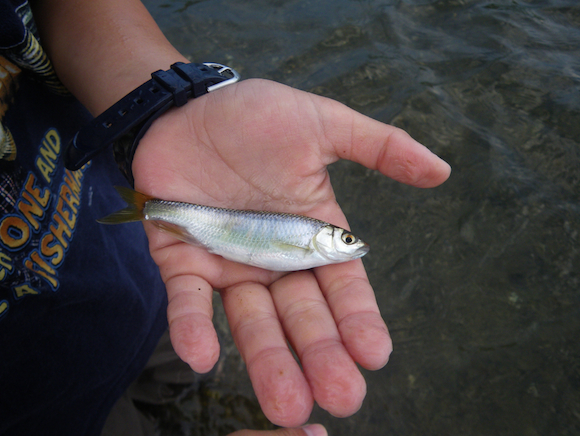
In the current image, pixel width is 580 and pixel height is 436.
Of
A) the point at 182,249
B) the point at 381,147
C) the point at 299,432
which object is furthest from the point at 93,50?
the point at 299,432

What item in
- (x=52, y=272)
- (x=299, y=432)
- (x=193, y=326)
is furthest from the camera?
(x=52, y=272)

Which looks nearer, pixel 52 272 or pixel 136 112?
pixel 52 272

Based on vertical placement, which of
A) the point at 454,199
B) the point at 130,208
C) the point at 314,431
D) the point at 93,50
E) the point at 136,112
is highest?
the point at 93,50

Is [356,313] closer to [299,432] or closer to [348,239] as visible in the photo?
[348,239]

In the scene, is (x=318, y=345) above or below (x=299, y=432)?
above

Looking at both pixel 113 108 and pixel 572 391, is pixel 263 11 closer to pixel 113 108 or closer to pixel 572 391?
pixel 113 108

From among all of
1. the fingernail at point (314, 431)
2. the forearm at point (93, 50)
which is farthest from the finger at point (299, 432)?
the forearm at point (93, 50)
